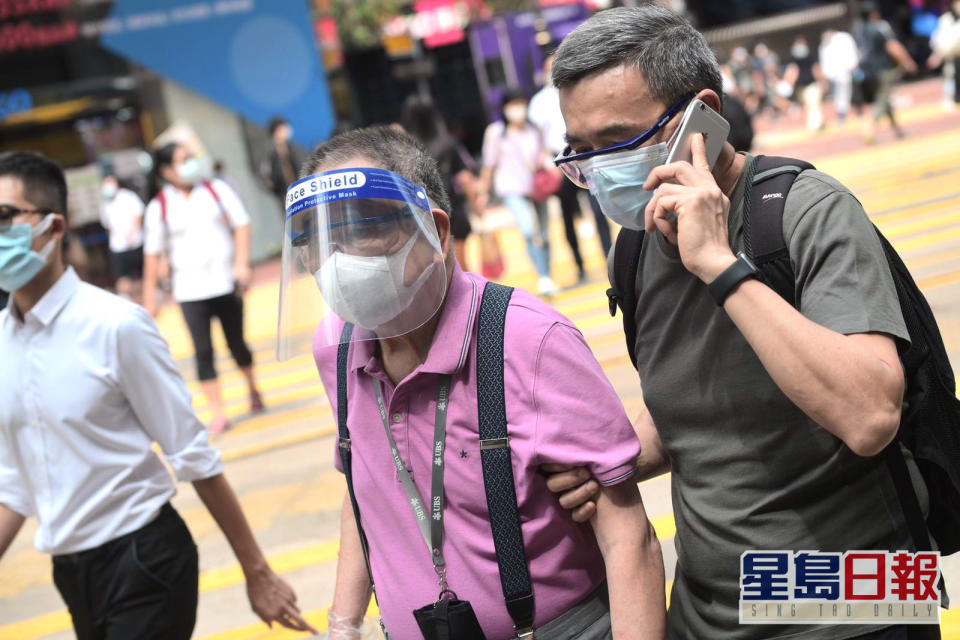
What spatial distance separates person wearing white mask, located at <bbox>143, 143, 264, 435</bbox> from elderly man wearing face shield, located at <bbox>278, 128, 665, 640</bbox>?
20.0 ft

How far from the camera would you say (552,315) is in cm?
212

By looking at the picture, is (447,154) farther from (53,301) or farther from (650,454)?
(650,454)

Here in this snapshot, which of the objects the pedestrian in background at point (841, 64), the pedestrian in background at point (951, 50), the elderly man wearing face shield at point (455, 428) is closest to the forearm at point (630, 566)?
the elderly man wearing face shield at point (455, 428)

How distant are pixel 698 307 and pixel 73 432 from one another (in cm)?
193

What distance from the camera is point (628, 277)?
2230 millimetres

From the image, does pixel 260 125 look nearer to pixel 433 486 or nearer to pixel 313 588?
pixel 313 588

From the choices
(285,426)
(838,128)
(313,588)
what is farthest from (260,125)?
(313,588)

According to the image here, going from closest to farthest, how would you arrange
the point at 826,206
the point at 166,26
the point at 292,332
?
the point at 826,206, the point at 292,332, the point at 166,26

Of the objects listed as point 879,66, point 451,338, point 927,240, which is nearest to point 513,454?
point 451,338

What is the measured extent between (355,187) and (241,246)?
627cm

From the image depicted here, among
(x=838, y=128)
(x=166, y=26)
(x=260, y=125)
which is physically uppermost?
(x=166, y=26)

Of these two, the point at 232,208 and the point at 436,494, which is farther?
the point at 232,208

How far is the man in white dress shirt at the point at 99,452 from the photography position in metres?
3.08

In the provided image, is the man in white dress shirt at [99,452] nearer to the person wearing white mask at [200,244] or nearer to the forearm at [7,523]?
the forearm at [7,523]
